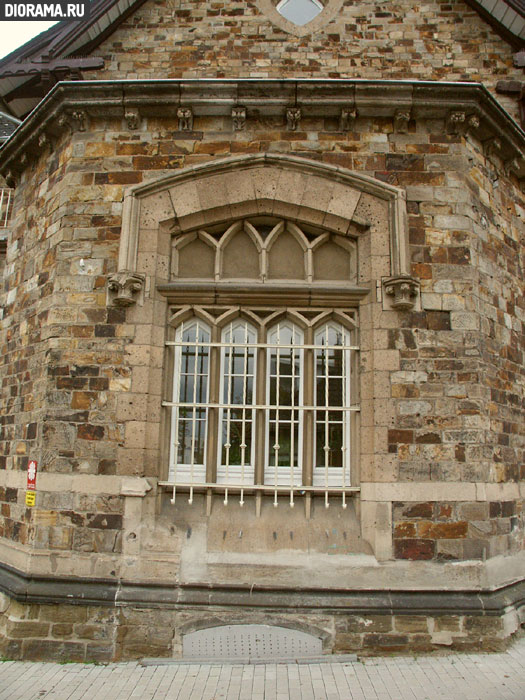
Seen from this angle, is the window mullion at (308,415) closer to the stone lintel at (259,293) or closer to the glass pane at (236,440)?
the stone lintel at (259,293)

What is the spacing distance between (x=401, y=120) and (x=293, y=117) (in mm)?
1176

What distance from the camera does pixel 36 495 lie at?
222 inches

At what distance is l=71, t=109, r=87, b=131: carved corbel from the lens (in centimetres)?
628

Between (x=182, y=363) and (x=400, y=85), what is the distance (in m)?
3.75

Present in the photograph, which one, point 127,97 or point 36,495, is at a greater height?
point 127,97

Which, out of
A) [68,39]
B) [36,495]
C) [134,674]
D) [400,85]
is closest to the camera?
[134,674]

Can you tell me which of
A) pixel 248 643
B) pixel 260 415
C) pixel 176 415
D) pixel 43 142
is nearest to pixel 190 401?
pixel 176 415

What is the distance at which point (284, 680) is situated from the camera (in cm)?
468

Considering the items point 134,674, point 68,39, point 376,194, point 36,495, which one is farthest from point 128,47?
point 134,674

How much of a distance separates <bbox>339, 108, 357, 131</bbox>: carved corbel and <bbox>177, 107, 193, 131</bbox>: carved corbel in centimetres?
165

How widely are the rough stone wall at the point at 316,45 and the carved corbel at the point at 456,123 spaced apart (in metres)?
1.38

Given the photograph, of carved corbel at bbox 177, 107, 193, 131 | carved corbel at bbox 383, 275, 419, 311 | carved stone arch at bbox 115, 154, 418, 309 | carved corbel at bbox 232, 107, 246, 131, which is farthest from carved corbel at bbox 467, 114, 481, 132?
carved corbel at bbox 177, 107, 193, 131

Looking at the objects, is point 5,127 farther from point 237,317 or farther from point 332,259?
point 332,259

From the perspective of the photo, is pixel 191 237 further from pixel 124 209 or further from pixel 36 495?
pixel 36 495
